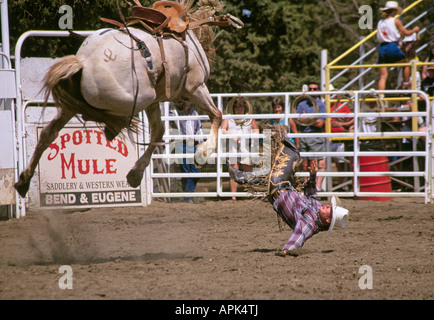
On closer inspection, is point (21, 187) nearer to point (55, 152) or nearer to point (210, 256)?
point (210, 256)

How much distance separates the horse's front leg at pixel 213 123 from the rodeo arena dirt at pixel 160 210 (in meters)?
0.01

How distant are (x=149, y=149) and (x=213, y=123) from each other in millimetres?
666

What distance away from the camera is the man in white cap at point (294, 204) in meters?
5.31

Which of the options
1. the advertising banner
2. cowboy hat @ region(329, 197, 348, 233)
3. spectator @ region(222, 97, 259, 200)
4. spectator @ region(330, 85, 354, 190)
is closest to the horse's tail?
cowboy hat @ region(329, 197, 348, 233)

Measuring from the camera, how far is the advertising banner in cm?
832

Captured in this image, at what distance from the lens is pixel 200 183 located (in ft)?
41.3

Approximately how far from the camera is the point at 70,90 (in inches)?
184

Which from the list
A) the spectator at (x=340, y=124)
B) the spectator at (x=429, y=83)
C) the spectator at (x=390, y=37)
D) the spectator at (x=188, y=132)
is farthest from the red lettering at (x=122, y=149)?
the spectator at (x=429, y=83)

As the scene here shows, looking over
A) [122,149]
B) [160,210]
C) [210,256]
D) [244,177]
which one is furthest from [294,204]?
[122,149]

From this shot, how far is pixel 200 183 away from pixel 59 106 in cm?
788

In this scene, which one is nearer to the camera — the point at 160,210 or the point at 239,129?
the point at 160,210

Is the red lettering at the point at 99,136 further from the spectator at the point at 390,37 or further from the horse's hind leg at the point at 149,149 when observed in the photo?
the spectator at the point at 390,37

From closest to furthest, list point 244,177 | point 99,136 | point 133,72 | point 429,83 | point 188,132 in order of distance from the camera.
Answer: point 133,72, point 244,177, point 99,136, point 188,132, point 429,83

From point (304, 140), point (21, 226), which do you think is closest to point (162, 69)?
point (21, 226)
